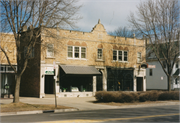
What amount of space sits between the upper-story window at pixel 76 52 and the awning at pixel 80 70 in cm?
151

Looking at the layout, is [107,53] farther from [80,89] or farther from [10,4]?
A: [10,4]

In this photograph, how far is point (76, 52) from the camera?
3084cm

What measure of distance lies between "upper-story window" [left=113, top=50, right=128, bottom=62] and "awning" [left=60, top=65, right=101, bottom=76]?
181 inches

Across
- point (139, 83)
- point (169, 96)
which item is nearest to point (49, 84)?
point (169, 96)

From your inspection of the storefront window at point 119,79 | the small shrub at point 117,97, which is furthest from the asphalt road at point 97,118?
the storefront window at point 119,79

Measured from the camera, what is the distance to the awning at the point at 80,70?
28.7 metres

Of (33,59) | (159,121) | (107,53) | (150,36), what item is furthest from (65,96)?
(159,121)

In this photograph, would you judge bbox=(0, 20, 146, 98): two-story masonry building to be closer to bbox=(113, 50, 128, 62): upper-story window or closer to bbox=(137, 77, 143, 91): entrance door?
bbox=(113, 50, 128, 62): upper-story window

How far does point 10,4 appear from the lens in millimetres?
16438

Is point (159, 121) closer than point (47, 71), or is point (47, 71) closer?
point (159, 121)

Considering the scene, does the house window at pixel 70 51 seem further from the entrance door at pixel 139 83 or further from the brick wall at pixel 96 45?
the entrance door at pixel 139 83

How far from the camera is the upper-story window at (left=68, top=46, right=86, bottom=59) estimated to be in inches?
1197

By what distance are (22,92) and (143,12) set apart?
18.2 meters

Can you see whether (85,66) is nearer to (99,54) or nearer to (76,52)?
(76,52)
